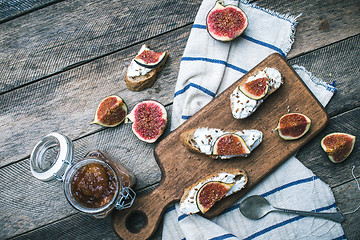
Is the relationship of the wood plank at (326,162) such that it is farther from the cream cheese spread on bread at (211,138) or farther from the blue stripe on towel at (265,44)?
the blue stripe on towel at (265,44)

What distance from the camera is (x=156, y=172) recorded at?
2703mm

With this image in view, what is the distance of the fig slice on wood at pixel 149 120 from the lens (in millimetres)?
2623

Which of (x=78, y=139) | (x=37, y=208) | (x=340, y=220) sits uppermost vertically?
(x=78, y=139)

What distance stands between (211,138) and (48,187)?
1666 millimetres

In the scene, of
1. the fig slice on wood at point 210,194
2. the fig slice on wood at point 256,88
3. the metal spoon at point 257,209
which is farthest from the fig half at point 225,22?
the metal spoon at point 257,209

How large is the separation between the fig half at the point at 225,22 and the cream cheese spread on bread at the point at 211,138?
34.4 inches

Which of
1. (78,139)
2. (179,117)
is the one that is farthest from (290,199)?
(78,139)

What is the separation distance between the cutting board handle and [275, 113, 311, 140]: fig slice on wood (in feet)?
3.85

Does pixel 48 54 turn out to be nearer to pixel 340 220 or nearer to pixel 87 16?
pixel 87 16

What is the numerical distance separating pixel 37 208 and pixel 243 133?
6.96 ft

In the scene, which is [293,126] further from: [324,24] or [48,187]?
[48,187]

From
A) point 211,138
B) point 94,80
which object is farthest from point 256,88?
point 94,80

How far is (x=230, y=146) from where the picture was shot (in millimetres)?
2420

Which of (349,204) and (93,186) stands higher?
(93,186)
